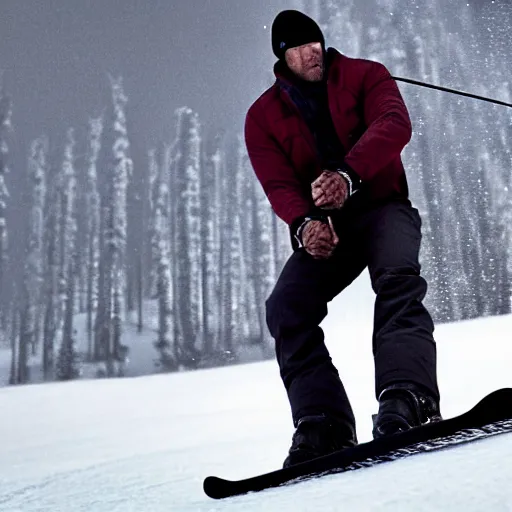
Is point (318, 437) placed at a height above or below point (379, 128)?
below

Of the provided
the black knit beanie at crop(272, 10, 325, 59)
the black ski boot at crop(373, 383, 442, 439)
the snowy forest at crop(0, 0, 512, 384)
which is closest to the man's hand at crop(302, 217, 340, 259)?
the black ski boot at crop(373, 383, 442, 439)

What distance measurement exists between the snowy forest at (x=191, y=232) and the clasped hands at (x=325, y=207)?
639 centimetres

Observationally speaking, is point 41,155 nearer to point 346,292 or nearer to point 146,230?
point 146,230

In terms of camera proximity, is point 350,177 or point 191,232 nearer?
point 350,177

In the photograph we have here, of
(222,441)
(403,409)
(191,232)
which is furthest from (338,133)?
(191,232)

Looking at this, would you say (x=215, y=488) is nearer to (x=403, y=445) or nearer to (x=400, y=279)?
(x=403, y=445)

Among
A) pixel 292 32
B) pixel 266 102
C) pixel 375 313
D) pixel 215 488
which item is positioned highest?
pixel 292 32

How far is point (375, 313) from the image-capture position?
4.01ft

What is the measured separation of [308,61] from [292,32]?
0.07 metres

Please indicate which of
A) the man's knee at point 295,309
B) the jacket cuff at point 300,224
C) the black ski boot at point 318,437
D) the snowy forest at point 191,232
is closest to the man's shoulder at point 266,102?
the jacket cuff at point 300,224

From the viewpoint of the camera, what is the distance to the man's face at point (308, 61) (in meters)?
1.41

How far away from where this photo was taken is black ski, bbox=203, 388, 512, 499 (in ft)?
2.76

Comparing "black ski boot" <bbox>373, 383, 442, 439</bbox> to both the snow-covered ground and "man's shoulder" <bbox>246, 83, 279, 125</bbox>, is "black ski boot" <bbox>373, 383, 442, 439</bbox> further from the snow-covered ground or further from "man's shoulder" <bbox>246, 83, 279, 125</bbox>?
"man's shoulder" <bbox>246, 83, 279, 125</bbox>

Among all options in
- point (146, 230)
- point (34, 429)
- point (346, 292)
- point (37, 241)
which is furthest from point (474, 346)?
point (37, 241)
